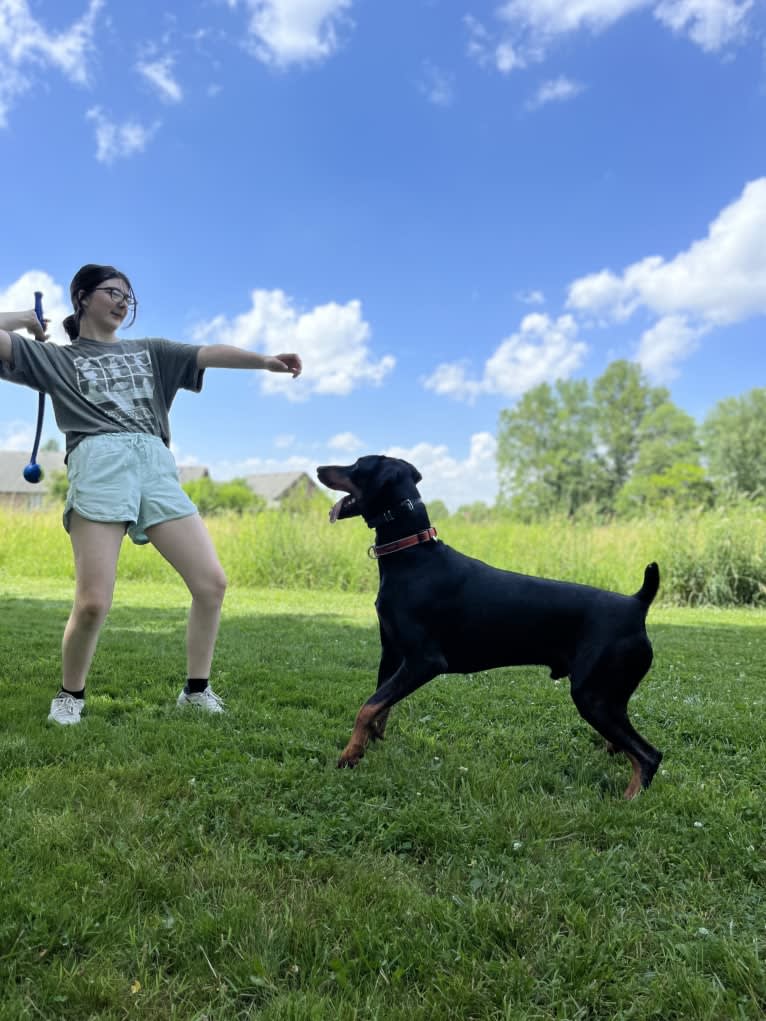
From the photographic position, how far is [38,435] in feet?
12.1

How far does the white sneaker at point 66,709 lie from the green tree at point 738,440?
139 feet

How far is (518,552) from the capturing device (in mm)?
13641

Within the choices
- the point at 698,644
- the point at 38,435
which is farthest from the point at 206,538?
the point at 698,644

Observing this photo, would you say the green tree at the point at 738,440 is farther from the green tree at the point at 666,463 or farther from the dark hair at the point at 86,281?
the dark hair at the point at 86,281

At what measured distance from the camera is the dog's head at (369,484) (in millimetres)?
2975

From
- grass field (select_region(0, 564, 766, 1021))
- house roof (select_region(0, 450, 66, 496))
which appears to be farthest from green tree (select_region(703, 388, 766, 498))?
house roof (select_region(0, 450, 66, 496))

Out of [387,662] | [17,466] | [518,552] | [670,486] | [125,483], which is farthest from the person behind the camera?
[17,466]

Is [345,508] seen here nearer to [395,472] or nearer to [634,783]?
[395,472]

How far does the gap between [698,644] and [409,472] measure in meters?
5.21

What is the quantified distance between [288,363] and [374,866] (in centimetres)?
236

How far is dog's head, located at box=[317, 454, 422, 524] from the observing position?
2.97 meters

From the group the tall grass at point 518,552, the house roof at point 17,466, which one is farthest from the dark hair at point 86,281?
the house roof at point 17,466

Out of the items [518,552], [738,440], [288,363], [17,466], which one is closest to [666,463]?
[738,440]

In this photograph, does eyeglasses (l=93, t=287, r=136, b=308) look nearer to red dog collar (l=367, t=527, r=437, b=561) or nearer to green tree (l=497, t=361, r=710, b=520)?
red dog collar (l=367, t=527, r=437, b=561)
